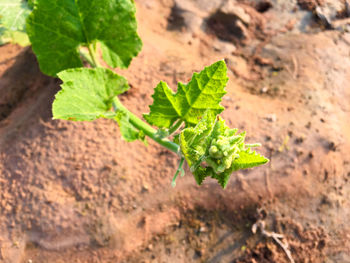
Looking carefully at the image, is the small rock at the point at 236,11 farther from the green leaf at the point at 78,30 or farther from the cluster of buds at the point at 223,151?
the cluster of buds at the point at 223,151

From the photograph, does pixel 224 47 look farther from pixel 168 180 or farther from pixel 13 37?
Answer: pixel 13 37

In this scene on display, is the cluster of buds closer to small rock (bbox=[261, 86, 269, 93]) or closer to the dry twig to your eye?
the dry twig

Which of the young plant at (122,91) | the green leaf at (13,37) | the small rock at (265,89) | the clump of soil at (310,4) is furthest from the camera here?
the clump of soil at (310,4)

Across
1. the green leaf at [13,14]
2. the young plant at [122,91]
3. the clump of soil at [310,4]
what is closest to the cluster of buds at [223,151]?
the young plant at [122,91]

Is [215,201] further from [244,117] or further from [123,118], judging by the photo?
[123,118]

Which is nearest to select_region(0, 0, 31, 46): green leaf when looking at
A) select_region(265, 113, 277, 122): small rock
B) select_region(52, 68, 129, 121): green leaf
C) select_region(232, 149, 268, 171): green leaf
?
select_region(52, 68, 129, 121): green leaf
